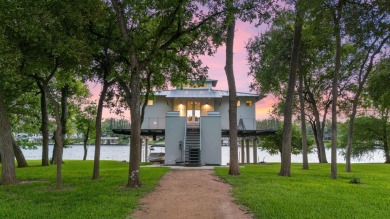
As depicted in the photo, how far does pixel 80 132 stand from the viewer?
123ft

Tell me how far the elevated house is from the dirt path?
8.15 meters

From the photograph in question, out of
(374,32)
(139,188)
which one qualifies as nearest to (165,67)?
(139,188)

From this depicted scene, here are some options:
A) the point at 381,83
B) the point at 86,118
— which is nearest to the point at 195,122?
the point at 381,83

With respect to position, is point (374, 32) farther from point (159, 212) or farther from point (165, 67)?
point (165, 67)

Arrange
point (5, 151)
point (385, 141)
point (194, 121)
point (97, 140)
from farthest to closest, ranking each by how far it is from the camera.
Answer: point (385, 141) < point (194, 121) < point (97, 140) < point (5, 151)

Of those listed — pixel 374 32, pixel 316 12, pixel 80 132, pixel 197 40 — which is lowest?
pixel 80 132

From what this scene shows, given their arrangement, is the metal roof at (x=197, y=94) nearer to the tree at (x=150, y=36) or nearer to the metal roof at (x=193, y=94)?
the metal roof at (x=193, y=94)

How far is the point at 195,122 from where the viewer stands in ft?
87.9

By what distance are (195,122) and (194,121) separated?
5.44 ft

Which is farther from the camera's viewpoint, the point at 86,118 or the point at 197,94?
the point at 86,118

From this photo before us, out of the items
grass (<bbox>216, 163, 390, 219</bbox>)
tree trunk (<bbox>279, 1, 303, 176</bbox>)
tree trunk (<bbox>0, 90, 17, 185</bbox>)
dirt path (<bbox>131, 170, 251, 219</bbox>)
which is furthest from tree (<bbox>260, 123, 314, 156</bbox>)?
tree trunk (<bbox>0, 90, 17, 185</bbox>)

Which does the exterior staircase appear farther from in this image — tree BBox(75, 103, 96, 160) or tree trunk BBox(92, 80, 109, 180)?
tree BBox(75, 103, 96, 160)

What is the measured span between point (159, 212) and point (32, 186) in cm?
639

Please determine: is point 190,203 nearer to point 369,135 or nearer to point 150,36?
point 150,36
